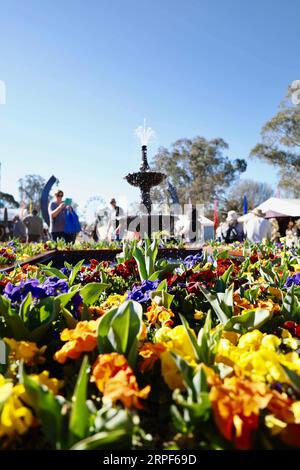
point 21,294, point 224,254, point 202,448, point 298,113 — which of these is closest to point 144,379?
point 202,448

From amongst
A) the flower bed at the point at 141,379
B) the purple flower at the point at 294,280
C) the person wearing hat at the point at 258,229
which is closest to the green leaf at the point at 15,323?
the flower bed at the point at 141,379

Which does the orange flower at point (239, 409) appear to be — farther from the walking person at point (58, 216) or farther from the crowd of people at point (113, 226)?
the walking person at point (58, 216)

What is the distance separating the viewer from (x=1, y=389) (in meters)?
1.02

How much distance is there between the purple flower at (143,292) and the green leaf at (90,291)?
0.66 feet

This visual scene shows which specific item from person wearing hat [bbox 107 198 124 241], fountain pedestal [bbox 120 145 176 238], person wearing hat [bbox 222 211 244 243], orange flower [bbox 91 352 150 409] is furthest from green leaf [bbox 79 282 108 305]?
fountain pedestal [bbox 120 145 176 238]

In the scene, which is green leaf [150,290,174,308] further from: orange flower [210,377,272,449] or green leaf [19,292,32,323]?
orange flower [210,377,272,449]

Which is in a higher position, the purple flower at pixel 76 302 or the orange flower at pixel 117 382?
the purple flower at pixel 76 302

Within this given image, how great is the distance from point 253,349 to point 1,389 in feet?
2.70

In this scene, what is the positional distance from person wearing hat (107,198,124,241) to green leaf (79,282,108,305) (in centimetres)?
885

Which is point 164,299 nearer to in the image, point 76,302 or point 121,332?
point 76,302

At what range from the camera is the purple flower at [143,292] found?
6.27 ft

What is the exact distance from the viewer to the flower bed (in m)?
0.89
